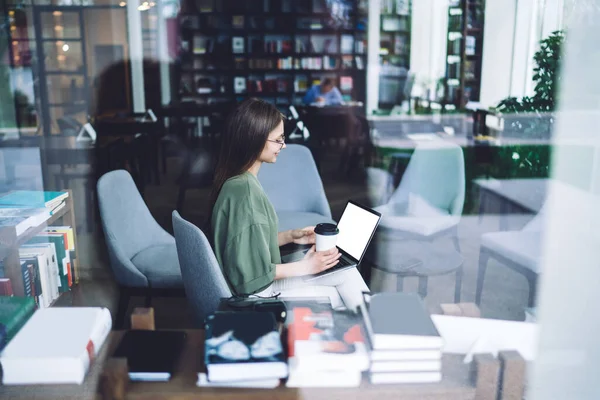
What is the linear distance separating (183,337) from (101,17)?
10500mm

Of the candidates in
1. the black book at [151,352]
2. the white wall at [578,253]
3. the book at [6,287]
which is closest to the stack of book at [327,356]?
the black book at [151,352]

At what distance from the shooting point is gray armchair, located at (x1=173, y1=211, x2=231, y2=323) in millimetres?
1694

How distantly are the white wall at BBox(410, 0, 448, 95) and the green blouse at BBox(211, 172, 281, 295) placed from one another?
26.3 feet

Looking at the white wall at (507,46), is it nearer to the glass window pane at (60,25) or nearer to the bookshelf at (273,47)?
the bookshelf at (273,47)

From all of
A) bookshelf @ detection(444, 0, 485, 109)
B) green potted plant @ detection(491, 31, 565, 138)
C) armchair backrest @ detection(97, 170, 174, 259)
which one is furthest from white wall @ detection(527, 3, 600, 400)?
bookshelf @ detection(444, 0, 485, 109)

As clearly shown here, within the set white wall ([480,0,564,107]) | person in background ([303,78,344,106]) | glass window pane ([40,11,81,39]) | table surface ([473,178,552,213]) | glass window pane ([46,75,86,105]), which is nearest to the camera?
table surface ([473,178,552,213])

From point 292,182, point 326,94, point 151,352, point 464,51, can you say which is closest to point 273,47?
point 326,94

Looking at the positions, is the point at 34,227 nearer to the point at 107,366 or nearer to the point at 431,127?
the point at 107,366

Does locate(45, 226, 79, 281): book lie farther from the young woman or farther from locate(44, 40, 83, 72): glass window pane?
locate(44, 40, 83, 72): glass window pane

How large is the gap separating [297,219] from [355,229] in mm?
1138

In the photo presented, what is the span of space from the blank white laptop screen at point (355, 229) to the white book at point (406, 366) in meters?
0.90

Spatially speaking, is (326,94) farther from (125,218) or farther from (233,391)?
(233,391)

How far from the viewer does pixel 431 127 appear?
269 inches

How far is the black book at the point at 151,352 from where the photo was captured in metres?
1.17
